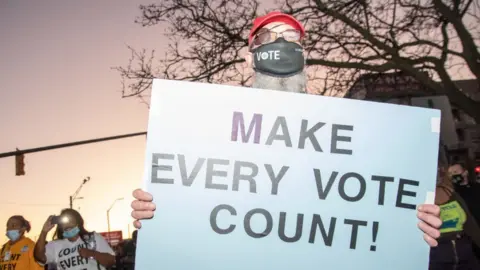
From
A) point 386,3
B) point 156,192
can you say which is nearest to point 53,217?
point 156,192

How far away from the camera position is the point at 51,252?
6.72 metres

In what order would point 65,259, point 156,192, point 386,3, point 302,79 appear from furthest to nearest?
point 386,3, point 65,259, point 302,79, point 156,192

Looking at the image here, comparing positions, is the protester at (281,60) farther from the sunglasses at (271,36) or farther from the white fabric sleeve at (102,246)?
the white fabric sleeve at (102,246)

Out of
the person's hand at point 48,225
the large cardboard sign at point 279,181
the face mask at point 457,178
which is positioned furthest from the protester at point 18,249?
the face mask at point 457,178

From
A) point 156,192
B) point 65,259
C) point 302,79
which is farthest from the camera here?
point 65,259

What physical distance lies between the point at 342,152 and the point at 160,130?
0.79 metres

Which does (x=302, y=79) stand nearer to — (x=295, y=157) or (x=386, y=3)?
(x=295, y=157)

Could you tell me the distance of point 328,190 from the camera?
2.56 meters

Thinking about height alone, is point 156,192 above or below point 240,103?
below

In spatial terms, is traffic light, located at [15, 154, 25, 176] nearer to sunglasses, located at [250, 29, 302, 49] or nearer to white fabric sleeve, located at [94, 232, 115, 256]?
white fabric sleeve, located at [94, 232, 115, 256]

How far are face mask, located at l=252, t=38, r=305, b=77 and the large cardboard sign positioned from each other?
33 centimetres

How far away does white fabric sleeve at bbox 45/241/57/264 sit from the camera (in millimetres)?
6688

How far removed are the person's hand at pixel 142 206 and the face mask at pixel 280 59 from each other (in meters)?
0.88

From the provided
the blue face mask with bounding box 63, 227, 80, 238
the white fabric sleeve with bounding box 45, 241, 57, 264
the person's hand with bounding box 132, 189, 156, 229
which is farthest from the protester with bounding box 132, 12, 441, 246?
the white fabric sleeve with bounding box 45, 241, 57, 264
